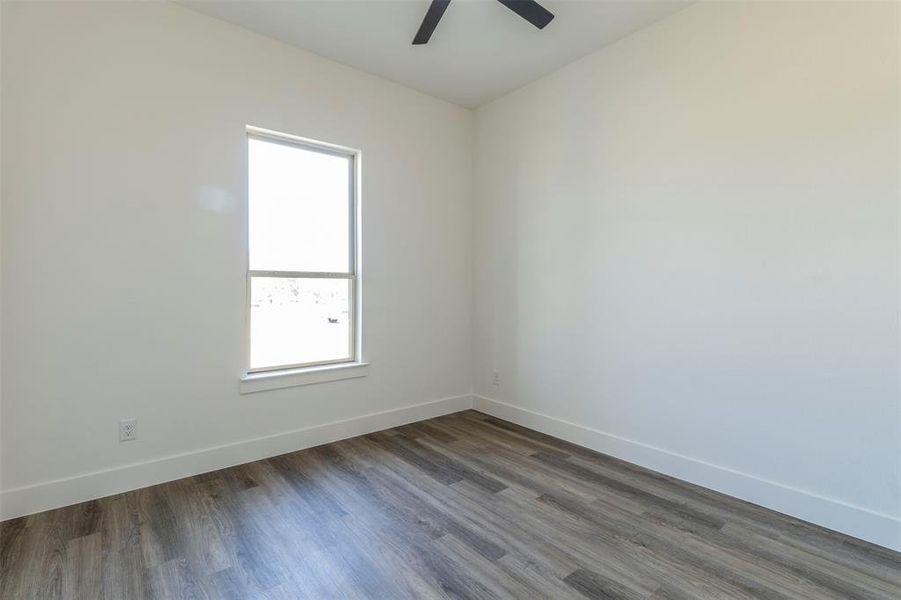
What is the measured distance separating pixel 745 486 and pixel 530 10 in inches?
116

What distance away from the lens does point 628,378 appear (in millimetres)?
2906

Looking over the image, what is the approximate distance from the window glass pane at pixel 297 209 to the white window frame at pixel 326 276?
0.12 feet

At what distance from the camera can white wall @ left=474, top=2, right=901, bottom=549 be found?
6.56ft

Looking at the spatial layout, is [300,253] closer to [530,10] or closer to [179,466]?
[179,466]

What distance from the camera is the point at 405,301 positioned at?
367cm

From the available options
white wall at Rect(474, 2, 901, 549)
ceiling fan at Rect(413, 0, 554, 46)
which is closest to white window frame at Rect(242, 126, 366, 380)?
ceiling fan at Rect(413, 0, 554, 46)

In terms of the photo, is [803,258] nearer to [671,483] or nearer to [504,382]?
[671,483]

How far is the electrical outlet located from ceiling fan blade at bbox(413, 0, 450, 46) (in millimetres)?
2871

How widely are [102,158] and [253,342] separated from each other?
4.54ft

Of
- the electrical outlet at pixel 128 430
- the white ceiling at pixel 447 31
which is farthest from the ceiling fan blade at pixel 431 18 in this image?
the electrical outlet at pixel 128 430

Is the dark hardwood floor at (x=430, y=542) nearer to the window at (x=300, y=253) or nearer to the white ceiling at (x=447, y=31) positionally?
the window at (x=300, y=253)

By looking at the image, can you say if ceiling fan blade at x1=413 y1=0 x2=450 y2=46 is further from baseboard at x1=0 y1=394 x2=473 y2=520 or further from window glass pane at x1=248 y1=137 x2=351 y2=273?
baseboard at x1=0 y1=394 x2=473 y2=520

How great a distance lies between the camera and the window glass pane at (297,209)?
296 centimetres

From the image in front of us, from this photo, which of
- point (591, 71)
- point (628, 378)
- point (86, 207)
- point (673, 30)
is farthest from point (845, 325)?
point (86, 207)
